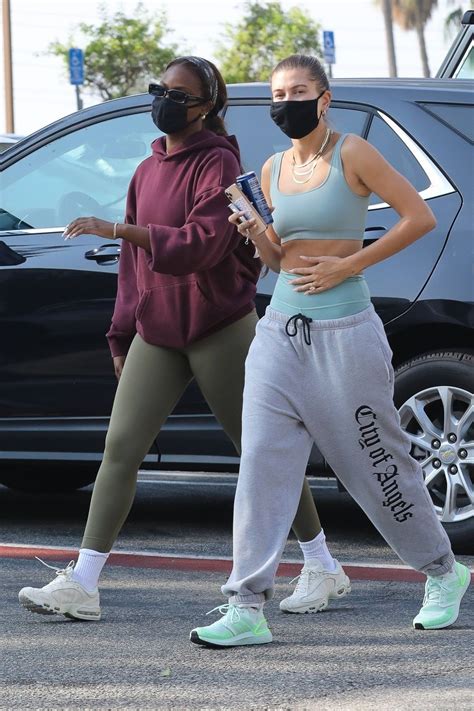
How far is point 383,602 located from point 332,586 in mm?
245

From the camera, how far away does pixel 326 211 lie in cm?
437

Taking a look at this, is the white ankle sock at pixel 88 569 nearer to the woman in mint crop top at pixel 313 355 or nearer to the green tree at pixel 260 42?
the woman in mint crop top at pixel 313 355

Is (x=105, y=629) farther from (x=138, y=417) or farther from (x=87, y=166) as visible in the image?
(x=87, y=166)

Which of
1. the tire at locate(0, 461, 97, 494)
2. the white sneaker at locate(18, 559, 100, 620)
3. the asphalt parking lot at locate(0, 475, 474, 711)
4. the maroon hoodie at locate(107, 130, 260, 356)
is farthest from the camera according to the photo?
the tire at locate(0, 461, 97, 494)

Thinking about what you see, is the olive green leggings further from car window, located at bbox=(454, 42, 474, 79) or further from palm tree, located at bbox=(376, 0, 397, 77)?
palm tree, located at bbox=(376, 0, 397, 77)

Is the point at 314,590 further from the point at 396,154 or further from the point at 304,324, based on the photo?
the point at 396,154

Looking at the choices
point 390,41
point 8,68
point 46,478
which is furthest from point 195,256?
point 390,41

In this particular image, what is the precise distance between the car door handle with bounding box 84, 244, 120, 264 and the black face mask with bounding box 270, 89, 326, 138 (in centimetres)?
184

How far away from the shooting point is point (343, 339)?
172 inches

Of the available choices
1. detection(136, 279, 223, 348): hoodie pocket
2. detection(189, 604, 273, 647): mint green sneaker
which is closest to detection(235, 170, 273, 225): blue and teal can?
detection(136, 279, 223, 348): hoodie pocket

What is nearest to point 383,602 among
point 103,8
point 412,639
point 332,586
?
point 332,586

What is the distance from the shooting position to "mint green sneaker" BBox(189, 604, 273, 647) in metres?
4.39

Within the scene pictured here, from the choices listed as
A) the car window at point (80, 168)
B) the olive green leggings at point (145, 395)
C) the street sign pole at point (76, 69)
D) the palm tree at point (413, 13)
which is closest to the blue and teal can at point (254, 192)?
the olive green leggings at point (145, 395)

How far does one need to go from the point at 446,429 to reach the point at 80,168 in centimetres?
190
